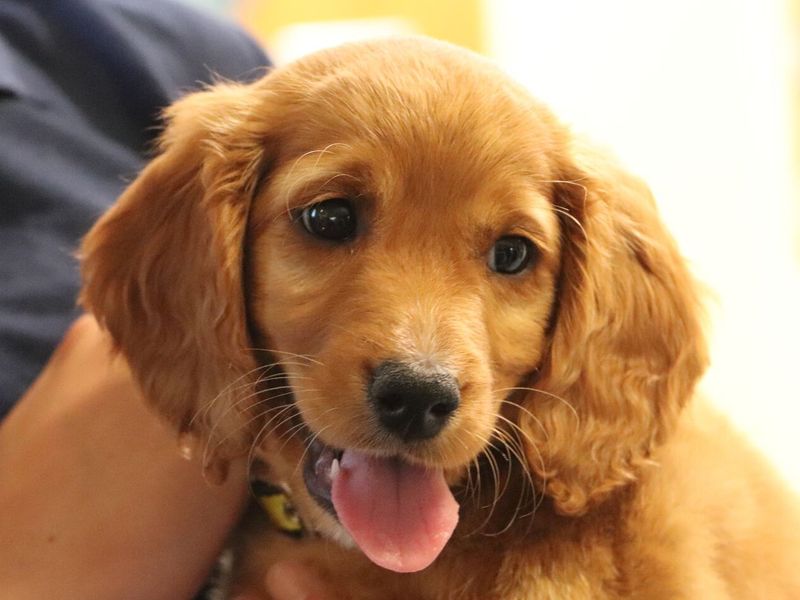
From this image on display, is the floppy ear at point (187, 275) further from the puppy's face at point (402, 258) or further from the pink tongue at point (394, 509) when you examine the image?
the pink tongue at point (394, 509)

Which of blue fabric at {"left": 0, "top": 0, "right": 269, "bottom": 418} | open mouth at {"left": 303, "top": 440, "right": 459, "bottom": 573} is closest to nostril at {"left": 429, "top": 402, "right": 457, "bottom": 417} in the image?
open mouth at {"left": 303, "top": 440, "right": 459, "bottom": 573}

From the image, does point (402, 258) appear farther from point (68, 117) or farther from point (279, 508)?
point (68, 117)

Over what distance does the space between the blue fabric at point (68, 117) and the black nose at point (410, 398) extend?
63 cm

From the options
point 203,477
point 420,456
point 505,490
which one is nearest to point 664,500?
point 505,490

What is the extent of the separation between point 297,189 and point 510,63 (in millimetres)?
2298

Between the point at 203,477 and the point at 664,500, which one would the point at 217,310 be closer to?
the point at 203,477

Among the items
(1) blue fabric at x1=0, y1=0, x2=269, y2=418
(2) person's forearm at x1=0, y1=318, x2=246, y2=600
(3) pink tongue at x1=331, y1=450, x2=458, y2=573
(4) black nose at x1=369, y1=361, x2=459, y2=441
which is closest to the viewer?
(4) black nose at x1=369, y1=361, x2=459, y2=441

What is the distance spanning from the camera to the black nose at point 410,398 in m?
0.99

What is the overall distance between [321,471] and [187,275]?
302mm

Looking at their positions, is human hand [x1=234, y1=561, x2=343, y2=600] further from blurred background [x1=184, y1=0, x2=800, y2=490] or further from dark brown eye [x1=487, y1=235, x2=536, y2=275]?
blurred background [x1=184, y1=0, x2=800, y2=490]

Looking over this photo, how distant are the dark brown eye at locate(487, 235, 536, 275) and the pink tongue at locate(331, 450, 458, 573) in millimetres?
267

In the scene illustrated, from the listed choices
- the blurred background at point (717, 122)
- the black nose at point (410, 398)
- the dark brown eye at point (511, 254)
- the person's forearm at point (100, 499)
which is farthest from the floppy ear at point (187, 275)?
the blurred background at point (717, 122)

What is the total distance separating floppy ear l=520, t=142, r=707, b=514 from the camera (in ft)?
3.86

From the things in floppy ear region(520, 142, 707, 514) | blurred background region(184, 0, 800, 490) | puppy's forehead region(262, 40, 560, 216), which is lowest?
blurred background region(184, 0, 800, 490)
